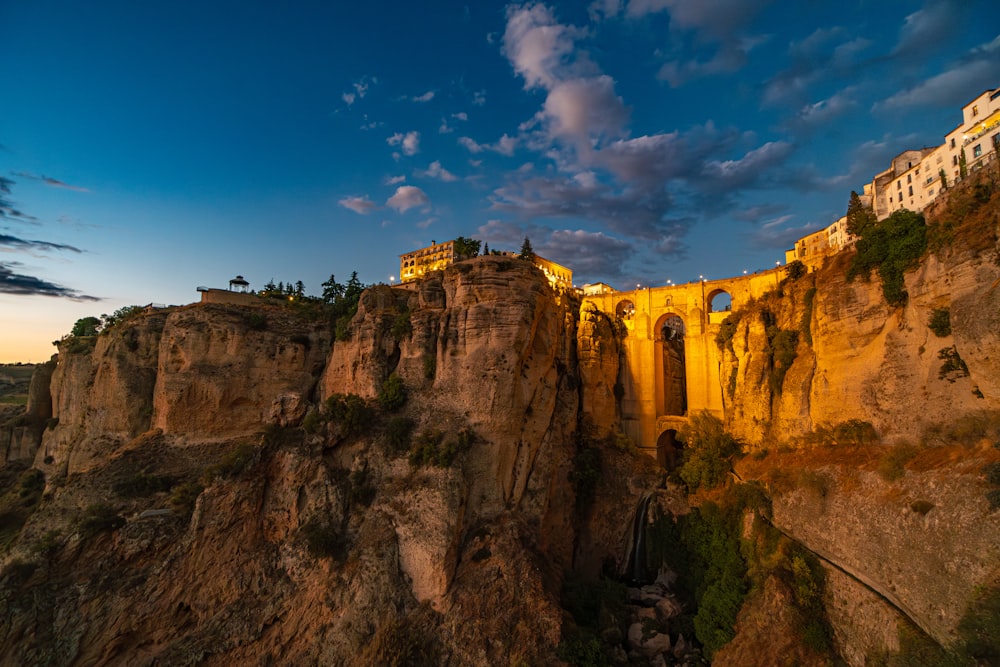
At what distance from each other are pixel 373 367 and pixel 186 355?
12.2 metres

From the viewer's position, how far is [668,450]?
3825cm

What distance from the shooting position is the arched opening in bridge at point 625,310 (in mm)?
39750

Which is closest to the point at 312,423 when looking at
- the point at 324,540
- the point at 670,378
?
the point at 324,540

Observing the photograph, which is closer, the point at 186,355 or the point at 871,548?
the point at 871,548

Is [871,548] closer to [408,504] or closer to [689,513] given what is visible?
[689,513]

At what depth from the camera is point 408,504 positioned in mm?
23984

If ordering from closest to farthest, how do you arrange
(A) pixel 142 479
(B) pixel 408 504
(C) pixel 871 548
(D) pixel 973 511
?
(D) pixel 973 511 < (C) pixel 871 548 < (B) pixel 408 504 < (A) pixel 142 479

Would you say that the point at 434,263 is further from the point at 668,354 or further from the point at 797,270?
the point at 797,270

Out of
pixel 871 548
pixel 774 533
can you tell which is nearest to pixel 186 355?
pixel 774 533

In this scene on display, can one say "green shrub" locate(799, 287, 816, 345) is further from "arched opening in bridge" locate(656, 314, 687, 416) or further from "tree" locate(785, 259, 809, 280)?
"arched opening in bridge" locate(656, 314, 687, 416)

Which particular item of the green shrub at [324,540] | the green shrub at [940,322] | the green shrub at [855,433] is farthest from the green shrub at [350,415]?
the green shrub at [940,322]

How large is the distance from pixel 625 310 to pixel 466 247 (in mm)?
15497

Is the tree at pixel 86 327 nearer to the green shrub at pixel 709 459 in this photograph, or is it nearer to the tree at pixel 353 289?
the tree at pixel 353 289

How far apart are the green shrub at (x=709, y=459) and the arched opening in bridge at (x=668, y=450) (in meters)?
4.01
